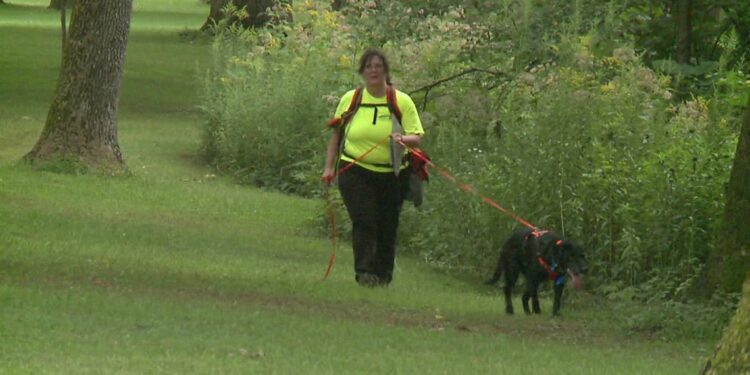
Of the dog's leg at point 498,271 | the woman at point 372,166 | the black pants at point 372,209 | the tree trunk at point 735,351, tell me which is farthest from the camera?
the dog's leg at point 498,271

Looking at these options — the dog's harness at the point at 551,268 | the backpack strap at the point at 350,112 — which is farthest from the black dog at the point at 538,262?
the backpack strap at the point at 350,112

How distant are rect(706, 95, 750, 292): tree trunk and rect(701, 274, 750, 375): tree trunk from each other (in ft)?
15.9

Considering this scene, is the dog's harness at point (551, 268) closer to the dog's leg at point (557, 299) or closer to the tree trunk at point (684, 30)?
the dog's leg at point (557, 299)

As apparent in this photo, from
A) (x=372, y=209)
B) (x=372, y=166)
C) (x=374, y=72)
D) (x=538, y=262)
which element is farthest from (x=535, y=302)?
(x=374, y=72)

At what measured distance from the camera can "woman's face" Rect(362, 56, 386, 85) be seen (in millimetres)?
12648

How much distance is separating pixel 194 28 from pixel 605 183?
40.3m

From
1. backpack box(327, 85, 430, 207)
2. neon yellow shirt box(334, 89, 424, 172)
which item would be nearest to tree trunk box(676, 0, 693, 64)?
backpack box(327, 85, 430, 207)

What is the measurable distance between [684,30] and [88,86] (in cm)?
757

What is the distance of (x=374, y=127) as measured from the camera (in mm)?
12820

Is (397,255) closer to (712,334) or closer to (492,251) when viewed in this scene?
(492,251)

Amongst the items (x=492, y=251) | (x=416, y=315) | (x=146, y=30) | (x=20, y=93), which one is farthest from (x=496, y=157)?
(x=146, y=30)

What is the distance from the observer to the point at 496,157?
15531 mm

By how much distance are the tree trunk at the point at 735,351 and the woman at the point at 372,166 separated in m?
A: 5.91

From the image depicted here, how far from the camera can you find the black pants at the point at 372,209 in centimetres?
1309
